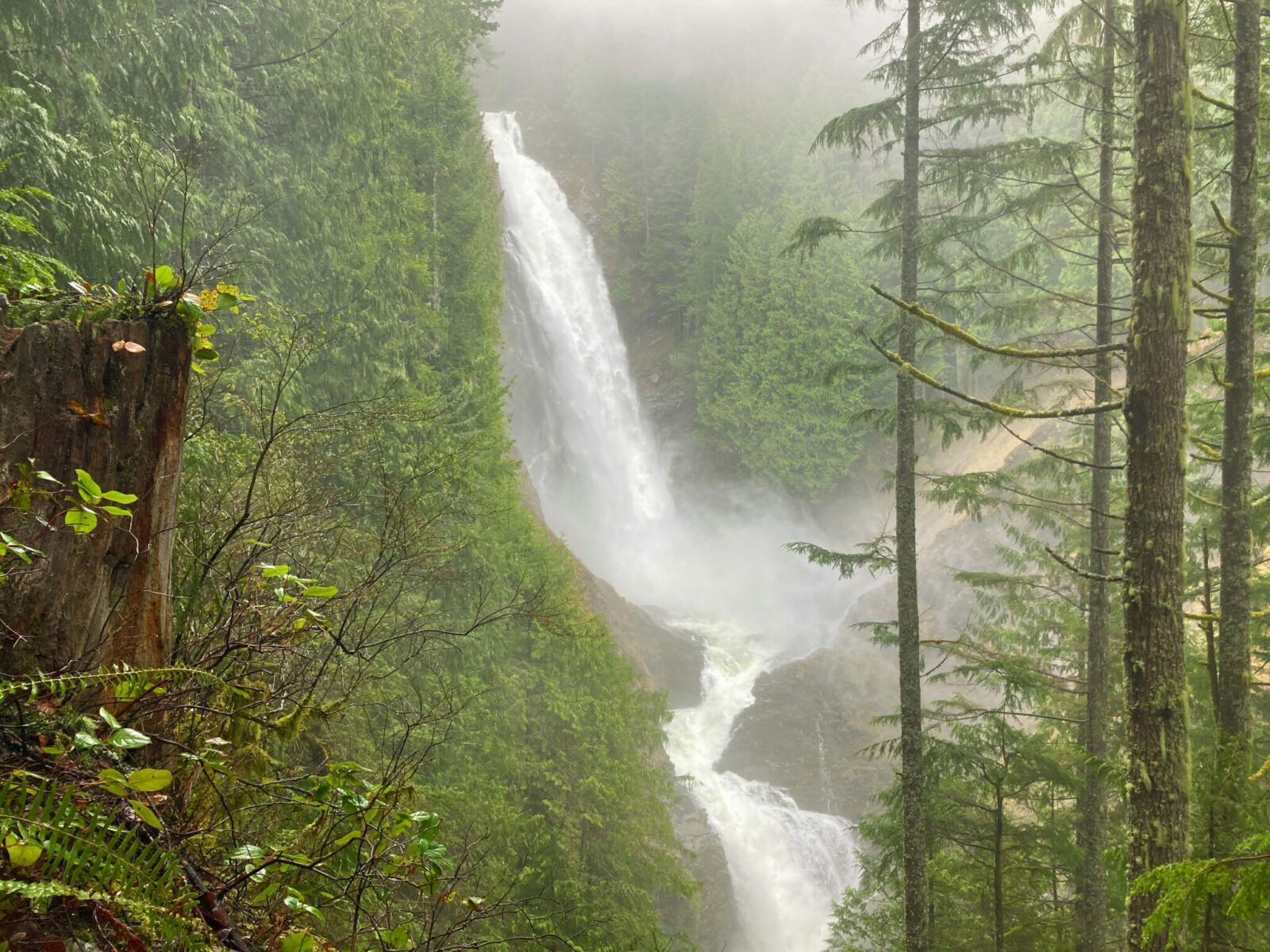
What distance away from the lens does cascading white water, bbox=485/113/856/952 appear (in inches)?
1062

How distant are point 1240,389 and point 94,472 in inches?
270

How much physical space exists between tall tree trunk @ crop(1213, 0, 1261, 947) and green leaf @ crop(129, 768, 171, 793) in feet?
20.0

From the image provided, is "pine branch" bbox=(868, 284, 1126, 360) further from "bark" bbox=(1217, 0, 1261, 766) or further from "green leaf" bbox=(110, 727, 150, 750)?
"green leaf" bbox=(110, 727, 150, 750)

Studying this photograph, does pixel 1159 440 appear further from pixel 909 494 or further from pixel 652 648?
pixel 652 648

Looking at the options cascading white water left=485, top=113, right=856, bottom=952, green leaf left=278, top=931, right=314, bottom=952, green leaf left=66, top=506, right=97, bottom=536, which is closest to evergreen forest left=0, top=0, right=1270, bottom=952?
green leaf left=278, top=931, right=314, bottom=952

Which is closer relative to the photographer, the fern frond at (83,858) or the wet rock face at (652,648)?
the fern frond at (83,858)

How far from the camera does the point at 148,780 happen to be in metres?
1.40

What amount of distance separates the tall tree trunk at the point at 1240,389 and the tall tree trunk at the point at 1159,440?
186 centimetres

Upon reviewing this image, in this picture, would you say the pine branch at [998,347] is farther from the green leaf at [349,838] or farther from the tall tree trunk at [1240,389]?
→ the green leaf at [349,838]

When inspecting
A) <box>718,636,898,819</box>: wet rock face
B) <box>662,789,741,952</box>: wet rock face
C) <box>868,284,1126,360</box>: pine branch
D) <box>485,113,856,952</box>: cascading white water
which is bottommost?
<box>662,789,741,952</box>: wet rock face

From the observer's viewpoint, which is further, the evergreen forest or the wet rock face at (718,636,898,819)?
the wet rock face at (718,636,898,819)

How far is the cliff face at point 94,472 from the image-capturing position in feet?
6.91

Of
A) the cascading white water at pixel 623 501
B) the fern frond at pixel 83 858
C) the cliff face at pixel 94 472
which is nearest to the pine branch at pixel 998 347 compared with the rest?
the cliff face at pixel 94 472

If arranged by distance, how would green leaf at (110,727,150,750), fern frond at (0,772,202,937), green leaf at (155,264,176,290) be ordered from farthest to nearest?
green leaf at (155,264,176,290)
green leaf at (110,727,150,750)
fern frond at (0,772,202,937)
